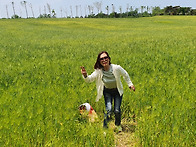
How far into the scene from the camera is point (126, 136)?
4543mm

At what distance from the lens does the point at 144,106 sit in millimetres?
5285

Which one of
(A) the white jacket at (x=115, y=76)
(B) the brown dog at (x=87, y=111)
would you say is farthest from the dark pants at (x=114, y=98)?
(B) the brown dog at (x=87, y=111)

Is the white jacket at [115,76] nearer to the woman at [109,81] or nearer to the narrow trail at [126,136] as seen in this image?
the woman at [109,81]

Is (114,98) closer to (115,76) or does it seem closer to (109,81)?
(109,81)

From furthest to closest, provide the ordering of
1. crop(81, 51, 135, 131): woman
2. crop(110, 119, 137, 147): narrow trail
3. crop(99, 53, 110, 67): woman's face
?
crop(81, 51, 135, 131): woman
crop(99, 53, 110, 67): woman's face
crop(110, 119, 137, 147): narrow trail

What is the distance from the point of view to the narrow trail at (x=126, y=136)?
4176 millimetres

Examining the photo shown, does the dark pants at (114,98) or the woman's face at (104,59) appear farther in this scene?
the dark pants at (114,98)

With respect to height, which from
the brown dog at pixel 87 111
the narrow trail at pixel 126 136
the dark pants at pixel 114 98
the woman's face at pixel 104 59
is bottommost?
the narrow trail at pixel 126 136

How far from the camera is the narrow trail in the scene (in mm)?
4176

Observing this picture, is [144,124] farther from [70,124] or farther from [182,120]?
[70,124]

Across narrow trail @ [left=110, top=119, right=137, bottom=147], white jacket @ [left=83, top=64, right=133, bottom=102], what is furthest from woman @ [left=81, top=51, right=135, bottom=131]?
narrow trail @ [left=110, top=119, right=137, bottom=147]

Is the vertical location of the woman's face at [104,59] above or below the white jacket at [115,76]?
above

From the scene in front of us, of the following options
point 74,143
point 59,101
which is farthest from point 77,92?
point 74,143

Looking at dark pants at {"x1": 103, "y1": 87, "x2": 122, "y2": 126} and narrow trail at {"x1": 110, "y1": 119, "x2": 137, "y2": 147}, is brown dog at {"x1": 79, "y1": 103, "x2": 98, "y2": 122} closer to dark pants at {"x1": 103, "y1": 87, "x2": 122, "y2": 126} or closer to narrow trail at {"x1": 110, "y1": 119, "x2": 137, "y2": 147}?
dark pants at {"x1": 103, "y1": 87, "x2": 122, "y2": 126}
